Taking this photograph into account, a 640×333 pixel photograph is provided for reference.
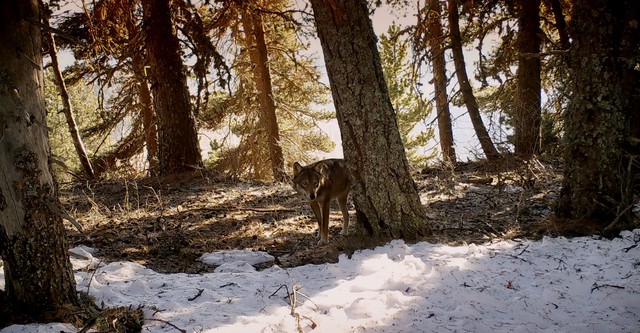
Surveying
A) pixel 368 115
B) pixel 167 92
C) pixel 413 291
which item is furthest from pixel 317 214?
pixel 167 92

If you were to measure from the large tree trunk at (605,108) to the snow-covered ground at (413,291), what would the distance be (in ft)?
1.87

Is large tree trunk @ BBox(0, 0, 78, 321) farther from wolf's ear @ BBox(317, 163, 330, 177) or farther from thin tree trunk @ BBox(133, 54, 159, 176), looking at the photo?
thin tree trunk @ BBox(133, 54, 159, 176)

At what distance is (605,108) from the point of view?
17.0 feet

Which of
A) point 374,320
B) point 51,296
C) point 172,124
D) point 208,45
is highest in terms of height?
point 208,45

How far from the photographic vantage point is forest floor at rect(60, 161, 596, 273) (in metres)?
5.70

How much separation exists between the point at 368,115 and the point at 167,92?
6911mm

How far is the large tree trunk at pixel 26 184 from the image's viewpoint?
3049 millimetres

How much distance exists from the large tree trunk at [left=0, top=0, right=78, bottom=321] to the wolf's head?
407cm

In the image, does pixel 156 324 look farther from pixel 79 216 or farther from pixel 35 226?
pixel 79 216

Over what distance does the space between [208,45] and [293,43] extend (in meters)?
7.85

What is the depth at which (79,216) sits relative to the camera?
24.6ft

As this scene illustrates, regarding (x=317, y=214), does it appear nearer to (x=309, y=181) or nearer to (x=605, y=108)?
(x=309, y=181)

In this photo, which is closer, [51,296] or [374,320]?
[51,296]

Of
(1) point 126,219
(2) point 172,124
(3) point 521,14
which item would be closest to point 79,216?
(1) point 126,219
